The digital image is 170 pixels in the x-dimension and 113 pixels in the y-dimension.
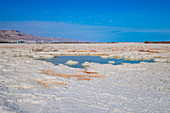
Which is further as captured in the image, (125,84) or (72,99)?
(125,84)

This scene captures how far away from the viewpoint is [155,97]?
17.3 ft

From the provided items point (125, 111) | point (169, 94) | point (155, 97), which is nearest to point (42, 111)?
point (125, 111)

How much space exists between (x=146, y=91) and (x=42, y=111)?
12.6ft

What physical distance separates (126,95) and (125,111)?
1263 mm

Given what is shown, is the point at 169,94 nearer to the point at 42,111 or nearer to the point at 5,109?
the point at 42,111

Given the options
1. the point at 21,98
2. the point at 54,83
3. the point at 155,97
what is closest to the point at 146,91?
the point at 155,97

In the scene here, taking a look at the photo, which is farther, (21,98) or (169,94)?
(169,94)

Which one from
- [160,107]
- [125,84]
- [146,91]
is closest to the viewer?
[160,107]

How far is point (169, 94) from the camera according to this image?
219 inches

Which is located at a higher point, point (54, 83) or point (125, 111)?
point (54, 83)

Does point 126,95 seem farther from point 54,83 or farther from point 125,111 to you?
point 54,83

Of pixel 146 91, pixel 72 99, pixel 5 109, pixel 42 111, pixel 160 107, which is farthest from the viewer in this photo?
pixel 146 91

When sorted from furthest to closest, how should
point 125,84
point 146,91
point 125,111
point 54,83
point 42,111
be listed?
point 125,84
point 54,83
point 146,91
point 125,111
point 42,111

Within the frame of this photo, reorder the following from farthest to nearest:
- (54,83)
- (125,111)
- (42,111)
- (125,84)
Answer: (125,84)
(54,83)
(125,111)
(42,111)
